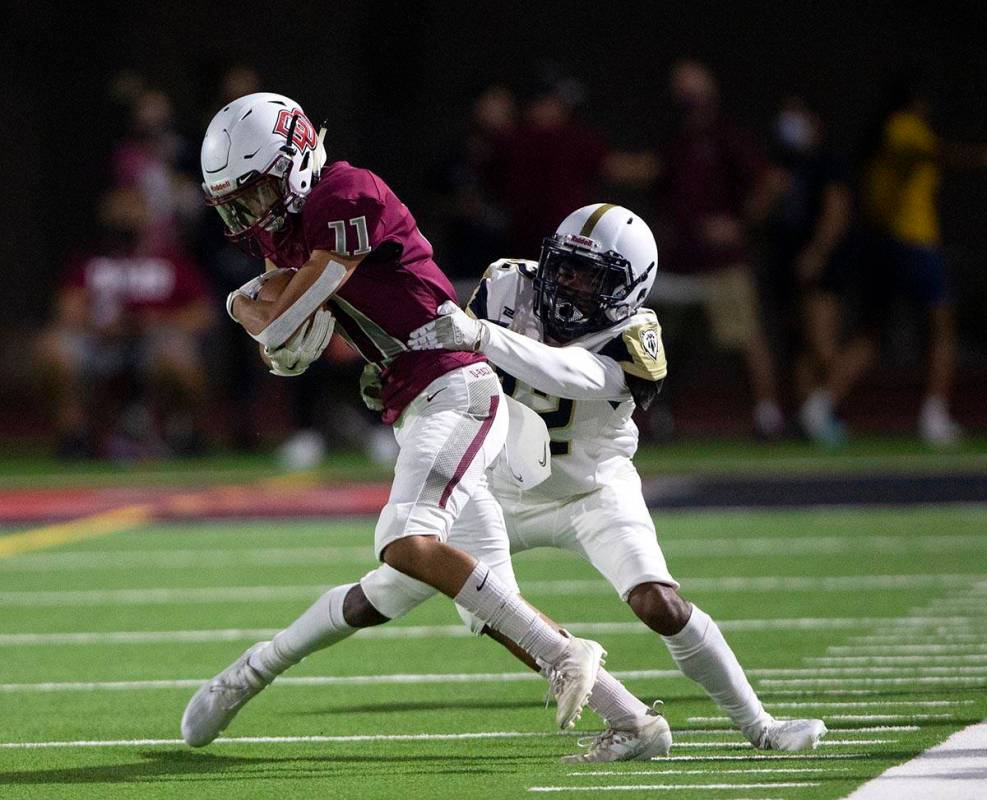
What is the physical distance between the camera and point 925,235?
525 inches

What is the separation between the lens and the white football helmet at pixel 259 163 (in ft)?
16.5

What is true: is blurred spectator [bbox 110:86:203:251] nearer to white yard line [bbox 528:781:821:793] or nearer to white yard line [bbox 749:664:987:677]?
white yard line [bbox 749:664:987:677]

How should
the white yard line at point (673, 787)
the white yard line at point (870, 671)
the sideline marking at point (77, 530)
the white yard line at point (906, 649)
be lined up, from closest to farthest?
the white yard line at point (673, 787)
the white yard line at point (870, 671)
the white yard line at point (906, 649)
the sideline marking at point (77, 530)

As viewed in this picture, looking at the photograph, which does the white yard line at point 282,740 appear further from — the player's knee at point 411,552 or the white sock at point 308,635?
the player's knee at point 411,552

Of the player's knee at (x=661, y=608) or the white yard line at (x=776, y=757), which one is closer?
the white yard line at (x=776, y=757)

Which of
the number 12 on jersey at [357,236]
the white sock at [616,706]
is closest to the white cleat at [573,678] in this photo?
the white sock at [616,706]

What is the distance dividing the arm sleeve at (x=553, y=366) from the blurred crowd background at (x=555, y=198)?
714 centimetres

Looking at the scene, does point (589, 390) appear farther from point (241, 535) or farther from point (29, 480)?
point (29, 480)

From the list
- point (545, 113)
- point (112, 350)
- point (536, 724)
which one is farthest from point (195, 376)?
point (536, 724)

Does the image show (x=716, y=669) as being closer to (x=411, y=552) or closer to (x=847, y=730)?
(x=847, y=730)

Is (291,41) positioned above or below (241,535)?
above

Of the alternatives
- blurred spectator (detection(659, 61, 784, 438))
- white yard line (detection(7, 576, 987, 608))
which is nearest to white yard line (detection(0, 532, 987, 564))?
white yard line (detection(7, 576, 987, 608))

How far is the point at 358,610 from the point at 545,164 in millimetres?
8111

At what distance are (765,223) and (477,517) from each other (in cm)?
1034
